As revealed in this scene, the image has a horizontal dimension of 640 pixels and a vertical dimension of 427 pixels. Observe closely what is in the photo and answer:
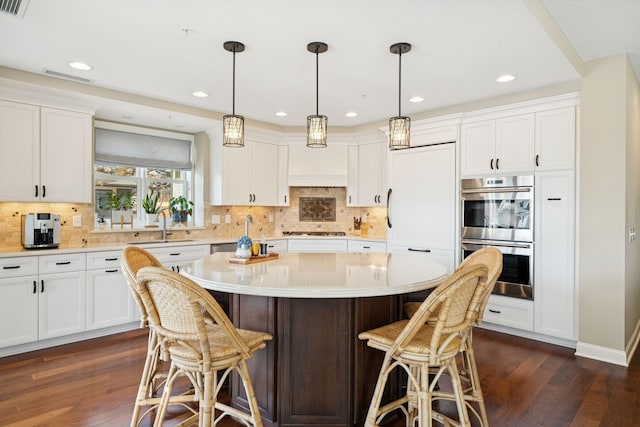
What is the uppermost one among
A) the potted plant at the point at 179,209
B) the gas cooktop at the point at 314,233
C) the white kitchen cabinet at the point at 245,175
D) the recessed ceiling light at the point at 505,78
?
the recessed ceiling light at the point at 505,78

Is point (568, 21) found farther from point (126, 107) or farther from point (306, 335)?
point (126, 107)

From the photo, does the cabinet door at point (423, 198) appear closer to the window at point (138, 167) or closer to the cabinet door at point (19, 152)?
the window at point (138, 167)

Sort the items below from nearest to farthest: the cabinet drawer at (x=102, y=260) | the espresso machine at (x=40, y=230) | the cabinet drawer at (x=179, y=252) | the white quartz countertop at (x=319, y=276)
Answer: the white quartz countertop at (x=319, y=276), the espresso machine at (x=40, y=230), the cabinet drawer at (x=102, y=260), the cabinet drawer at (x=179, y=252)

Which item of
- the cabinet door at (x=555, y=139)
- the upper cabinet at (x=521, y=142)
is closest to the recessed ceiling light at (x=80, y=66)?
the upper cabinet at (x=521, y=142)

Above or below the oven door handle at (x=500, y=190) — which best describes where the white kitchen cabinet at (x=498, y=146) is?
above

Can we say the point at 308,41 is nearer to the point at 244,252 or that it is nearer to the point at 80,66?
the point at 244,252

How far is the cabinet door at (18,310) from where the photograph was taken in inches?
128

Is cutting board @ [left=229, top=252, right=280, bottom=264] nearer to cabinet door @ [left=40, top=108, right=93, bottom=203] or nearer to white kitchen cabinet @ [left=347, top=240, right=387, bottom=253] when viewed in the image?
cabinet door @ [left=40, top=108, right=93, bottom=203]

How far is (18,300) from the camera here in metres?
3.33

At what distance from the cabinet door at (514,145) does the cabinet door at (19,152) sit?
459 centimetres

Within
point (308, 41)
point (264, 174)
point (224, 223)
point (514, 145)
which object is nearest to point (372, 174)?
point (264, 174)

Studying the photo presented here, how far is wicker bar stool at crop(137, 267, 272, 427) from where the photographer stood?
5.36ft

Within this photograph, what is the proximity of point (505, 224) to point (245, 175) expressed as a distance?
3.31 metres

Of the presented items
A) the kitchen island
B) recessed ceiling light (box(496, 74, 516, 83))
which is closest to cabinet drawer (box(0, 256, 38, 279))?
the kitchen island
